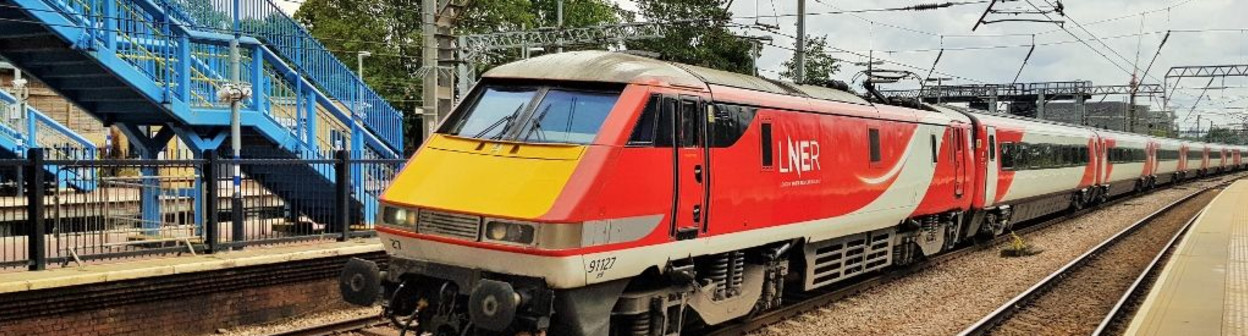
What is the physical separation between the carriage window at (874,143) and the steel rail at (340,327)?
6.47 meters

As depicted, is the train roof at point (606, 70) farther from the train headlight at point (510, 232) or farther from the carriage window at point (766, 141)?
the train headlight at point (510, 232)

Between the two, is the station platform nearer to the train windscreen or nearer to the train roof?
the train roof

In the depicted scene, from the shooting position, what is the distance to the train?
22.4 feet

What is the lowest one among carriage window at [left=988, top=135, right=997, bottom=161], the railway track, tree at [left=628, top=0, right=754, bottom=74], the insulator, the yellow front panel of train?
the railway track

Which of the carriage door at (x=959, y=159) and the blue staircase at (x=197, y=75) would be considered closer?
the blue staircase at (x=197, y=75)

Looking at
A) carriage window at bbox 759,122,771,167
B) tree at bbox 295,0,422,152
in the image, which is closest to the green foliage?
tree at bbox 295,0,422,152

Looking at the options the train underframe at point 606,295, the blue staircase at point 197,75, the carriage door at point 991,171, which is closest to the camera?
the train underframe at point 606,295

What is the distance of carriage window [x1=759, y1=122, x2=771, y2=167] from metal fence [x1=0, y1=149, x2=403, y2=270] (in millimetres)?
5664

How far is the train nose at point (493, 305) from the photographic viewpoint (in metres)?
6.53

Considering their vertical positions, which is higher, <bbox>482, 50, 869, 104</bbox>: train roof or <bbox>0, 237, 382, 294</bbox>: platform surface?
<bbox>482, 50, 869, 104</bbox>: train roof

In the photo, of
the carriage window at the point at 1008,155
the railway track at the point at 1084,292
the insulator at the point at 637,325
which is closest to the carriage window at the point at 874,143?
the railway track at the point at 1084,292

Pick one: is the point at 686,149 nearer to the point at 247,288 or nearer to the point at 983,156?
the point at 247,288

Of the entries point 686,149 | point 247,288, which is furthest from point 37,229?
point 686,149

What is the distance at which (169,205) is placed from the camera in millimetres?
11266
